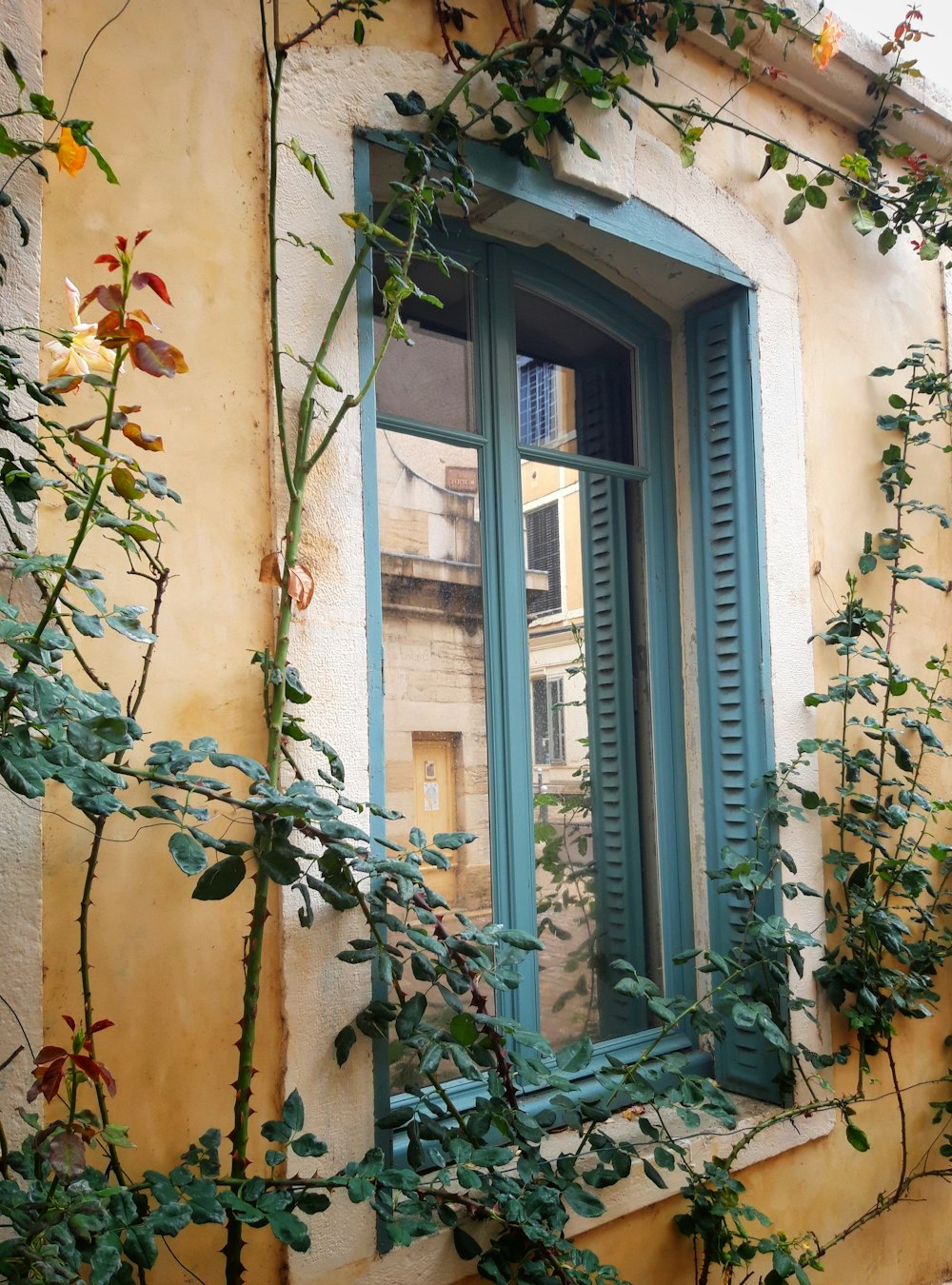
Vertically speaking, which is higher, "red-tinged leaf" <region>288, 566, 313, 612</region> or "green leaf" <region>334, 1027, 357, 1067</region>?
"red-tinged leaf" <region>288, 566, 313, 612</region>

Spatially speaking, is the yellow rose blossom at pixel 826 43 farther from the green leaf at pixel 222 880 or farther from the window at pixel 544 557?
the green leaf at pixel 222 880

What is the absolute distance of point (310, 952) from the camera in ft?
6.53

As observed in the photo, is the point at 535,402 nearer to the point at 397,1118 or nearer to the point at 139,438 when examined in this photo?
the point at 139,438

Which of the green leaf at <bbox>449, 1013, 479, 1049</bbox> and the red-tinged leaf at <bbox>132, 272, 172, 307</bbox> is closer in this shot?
the red-tinged leaf at <bbox>132, 272, 172, 307</bbox>

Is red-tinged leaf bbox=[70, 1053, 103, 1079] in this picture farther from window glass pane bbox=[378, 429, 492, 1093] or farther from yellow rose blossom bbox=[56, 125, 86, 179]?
yellow rose blossom bbox=[56, 125, 86, 179]

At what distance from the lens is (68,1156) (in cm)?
138

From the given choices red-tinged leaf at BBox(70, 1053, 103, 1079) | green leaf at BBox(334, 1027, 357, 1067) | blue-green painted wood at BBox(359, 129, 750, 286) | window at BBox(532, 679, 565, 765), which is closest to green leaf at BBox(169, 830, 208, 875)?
red-tinged leaf at BBox(70, 1053, 103, 1079)

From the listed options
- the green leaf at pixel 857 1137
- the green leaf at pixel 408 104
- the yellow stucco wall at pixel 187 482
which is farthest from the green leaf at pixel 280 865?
the green leaf at pixel 857 1137

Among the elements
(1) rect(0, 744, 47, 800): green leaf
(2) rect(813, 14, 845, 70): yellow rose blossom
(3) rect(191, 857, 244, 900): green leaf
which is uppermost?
(2) rect(813, 14, 845, 70): yellow rose blossom

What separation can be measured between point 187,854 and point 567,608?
61.4 inches

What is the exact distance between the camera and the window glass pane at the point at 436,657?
244cm

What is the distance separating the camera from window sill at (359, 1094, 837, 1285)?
2062 millimetres

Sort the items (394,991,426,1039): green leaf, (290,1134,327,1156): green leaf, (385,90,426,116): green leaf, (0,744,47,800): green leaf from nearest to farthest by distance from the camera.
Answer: (0,744,47,800): green leaf < (290,1134,327,1156): green leaf < (394,991,426,1039): green leaf < (385,90,426,116): green leaf

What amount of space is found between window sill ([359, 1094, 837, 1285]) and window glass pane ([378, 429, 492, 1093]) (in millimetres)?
377
